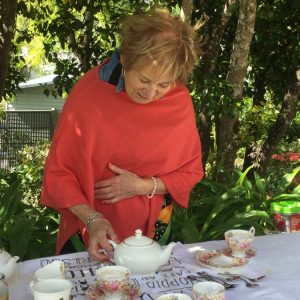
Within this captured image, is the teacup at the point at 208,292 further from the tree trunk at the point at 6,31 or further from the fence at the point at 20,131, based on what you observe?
the fence at the point at 20,131

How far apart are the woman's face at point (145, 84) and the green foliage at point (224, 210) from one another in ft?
4.97

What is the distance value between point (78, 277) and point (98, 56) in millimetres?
4029

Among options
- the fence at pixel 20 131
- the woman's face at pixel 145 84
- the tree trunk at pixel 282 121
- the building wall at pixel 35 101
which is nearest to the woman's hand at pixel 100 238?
the woman's face at pixel 145 84

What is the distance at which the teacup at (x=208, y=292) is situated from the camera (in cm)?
168

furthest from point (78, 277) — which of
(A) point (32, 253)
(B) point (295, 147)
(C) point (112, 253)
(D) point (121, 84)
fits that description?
(B) point (295, 147)

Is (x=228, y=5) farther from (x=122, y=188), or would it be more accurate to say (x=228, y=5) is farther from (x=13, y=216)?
(x=122, y=188)

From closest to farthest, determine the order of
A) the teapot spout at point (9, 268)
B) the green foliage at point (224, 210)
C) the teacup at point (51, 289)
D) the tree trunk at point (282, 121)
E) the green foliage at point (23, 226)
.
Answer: the teacup at point (51, 289)
the teapot spout at point (9, 268)
the green foliage at point (23, 226)
the green foliage at point (224, 210)
the tree trunk at point (282, 121)

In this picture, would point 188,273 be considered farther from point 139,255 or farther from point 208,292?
point 208,292

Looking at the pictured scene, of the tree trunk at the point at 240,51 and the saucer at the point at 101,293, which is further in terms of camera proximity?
the tree trunk at the point at 240,51

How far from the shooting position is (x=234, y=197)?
14.1 feet

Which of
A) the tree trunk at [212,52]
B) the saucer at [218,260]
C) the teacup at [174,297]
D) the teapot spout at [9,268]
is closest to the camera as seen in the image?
the teacup at [174,297]

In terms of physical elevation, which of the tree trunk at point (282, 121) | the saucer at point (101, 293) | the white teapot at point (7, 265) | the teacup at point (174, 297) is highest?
the teacup at point (174, 297)

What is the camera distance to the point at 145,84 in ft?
7.39

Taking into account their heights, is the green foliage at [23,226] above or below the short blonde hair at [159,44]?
below
